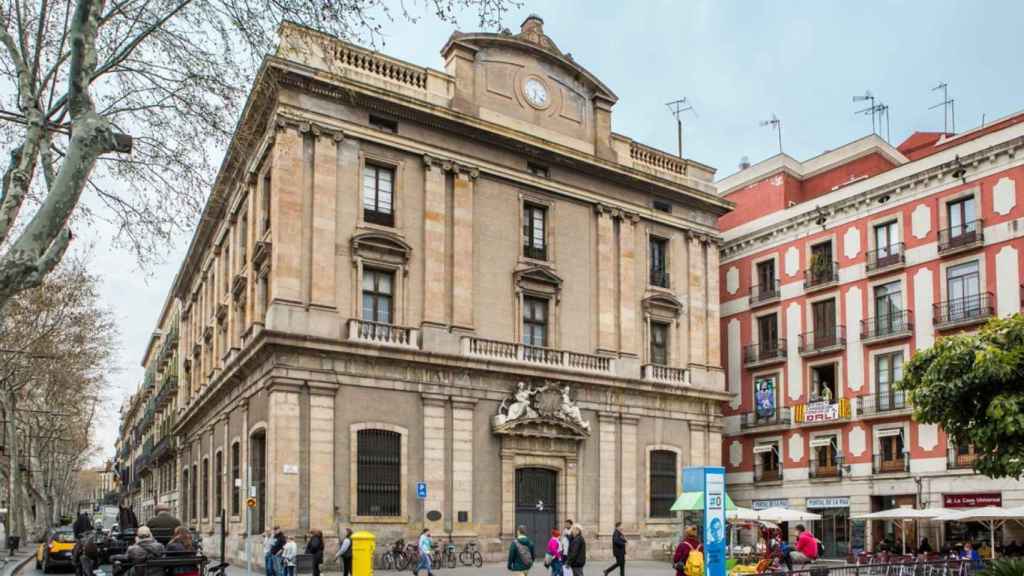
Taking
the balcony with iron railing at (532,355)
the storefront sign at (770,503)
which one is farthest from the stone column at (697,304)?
the storefront sign at (770,503)

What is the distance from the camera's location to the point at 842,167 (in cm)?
5062

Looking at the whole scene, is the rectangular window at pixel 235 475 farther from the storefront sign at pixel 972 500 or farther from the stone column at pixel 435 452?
the storefront sign at pixel 972 500

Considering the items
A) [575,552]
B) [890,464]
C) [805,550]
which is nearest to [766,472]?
[890,464]

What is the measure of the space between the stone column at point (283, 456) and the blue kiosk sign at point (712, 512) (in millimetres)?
13602

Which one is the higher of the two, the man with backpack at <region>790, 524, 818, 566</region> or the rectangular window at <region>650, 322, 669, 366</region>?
the rectangular window at <region>650, 322, 669, 366</region>

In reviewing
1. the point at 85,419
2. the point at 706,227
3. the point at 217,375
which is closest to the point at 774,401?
the point at 706,227

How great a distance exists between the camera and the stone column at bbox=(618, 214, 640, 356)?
132 feet

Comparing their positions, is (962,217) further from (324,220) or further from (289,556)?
(289,556)

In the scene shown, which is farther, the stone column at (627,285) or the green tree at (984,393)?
the stone column at (627,285)

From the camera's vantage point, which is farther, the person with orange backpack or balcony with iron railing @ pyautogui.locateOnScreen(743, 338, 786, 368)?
balcony with iron railing @ pyautogui.locateOnScreen(743, 338, 786, 368)

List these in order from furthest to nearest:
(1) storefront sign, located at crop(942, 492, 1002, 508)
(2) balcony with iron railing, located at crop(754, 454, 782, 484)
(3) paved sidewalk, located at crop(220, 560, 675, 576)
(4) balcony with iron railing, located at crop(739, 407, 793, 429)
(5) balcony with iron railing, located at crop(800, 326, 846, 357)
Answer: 1. (2) balcony with iron railing, located at crop(754, 454, 782, 484)
2. (4) balcony with iron railing, located at crop(739, 407, 793, 429)
3. (5) balcony with iron railing, located at crop(800, 326, 846, 357)
4. (1) storefront sign, located at crop(942, 492, 1002, 508)
5. (3) paved sidewalk, located at crop(220, 560, 675, 576)

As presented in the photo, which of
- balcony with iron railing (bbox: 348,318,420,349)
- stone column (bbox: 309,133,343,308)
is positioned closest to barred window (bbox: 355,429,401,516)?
balcony with iron railing (bbox: 348,318,420,349)

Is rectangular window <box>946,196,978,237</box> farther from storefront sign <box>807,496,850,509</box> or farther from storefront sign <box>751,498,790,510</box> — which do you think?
storefront sign <box>751,498,790,510</box>

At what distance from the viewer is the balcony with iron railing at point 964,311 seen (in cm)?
3722
